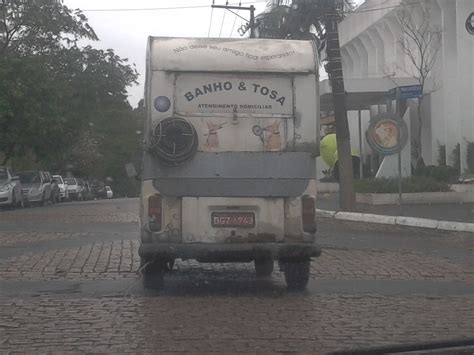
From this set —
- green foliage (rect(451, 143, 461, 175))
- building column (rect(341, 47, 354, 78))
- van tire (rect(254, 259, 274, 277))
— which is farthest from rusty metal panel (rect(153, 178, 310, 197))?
building column (rect(341, 47, 354, 78))

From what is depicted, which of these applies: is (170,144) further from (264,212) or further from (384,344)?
(384,344)

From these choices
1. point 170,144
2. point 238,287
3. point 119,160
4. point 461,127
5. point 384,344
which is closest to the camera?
point 384,344

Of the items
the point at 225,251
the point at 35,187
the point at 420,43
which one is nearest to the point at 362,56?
the point at 420,43

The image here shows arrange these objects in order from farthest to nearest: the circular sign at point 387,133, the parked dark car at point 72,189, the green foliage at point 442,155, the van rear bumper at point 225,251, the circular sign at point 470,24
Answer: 1. the parked dark car at point 72,189
2. the green foliage at point 442,155
3. the circular sign at point 470,24
4. the circular sign at point 387,133
5. the van rear bumper at point 225,251

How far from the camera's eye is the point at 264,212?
30.5 feet

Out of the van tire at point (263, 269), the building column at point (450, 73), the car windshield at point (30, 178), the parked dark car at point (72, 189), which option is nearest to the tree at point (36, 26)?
the car windshield at point (30, 178)

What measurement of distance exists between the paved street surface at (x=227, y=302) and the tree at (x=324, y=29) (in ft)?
18.2

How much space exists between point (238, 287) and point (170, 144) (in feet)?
7.71

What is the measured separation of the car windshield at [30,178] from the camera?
117 ft

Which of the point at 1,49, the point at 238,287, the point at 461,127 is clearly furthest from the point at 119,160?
the point at 238,287

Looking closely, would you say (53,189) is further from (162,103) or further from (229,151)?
(229,151)

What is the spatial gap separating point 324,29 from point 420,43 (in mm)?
6841

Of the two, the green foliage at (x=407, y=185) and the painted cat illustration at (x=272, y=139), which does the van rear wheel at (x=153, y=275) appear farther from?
the green foliage at (x=407, y=185)

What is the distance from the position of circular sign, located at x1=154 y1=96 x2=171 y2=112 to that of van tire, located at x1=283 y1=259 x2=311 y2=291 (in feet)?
8.13
